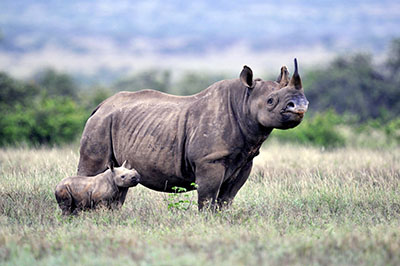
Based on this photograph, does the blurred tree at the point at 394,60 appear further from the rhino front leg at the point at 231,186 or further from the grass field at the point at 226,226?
the rhino front leg at the point at 231,186

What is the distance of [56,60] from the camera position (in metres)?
149

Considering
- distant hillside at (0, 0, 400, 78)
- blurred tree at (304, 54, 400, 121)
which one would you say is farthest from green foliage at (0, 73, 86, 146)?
distant hillside at (0, 0, 400, 78)

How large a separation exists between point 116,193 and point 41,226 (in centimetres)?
130

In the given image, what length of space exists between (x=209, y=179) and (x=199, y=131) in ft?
2.03

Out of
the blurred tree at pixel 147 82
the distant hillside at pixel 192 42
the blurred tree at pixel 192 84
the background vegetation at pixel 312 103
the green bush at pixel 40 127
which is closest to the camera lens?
the green bush at pixel 40 127

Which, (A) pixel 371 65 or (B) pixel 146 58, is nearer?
(A) pixel 371 65

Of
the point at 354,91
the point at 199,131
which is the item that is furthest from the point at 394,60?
the point at 199,131

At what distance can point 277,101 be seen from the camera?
708 centimetres

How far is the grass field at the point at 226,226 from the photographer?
5.75 metres

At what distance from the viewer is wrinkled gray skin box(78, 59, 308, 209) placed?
7301 mm

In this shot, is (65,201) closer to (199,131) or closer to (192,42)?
(199,131)

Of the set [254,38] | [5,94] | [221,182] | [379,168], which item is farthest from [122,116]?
[254,38]

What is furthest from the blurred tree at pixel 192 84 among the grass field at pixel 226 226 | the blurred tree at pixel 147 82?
the grass field at pixel 226 226

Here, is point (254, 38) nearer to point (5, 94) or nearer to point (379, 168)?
point (5, 94)
